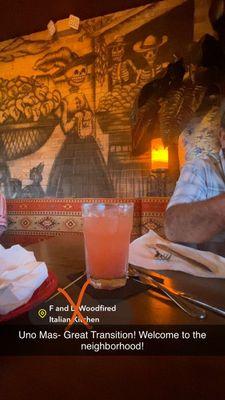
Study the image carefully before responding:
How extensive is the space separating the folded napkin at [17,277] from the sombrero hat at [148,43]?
2.15 metres

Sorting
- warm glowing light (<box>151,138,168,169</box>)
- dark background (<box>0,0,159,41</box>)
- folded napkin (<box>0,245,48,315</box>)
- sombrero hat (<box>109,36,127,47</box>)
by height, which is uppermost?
dark background (<box>0,0,159,41</box>)

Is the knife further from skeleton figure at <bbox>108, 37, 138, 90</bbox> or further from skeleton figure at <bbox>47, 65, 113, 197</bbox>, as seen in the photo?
skeleton figure at <bbox>108, 37, 138, 90</bbox>

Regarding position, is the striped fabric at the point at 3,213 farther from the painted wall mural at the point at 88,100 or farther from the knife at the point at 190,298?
the knife at the point at 190,298

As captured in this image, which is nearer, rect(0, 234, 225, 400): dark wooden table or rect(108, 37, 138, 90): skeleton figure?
rect(0, 234, 225, 400): dark wooden table

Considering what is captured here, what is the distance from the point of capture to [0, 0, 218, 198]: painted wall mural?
2.11 metres

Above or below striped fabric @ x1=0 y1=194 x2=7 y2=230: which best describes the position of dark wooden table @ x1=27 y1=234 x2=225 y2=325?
above

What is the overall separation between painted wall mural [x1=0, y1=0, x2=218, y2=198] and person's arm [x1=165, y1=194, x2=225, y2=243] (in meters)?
1.37

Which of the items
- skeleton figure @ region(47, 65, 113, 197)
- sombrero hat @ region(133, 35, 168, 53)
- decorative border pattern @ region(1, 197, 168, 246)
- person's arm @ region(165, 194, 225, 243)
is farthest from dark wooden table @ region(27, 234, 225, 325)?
sombrero hat @ region(133, 35, 168, 53)

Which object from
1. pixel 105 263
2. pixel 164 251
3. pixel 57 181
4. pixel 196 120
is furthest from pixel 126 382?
pixel 57 181

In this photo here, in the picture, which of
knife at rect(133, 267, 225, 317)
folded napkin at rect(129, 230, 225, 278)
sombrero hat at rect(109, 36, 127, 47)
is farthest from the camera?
sombrero hat at rect(109, 36, 127, 47)

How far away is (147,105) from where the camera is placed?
7.00 ft

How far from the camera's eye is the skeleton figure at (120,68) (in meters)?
2.17

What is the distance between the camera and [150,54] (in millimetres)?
2107

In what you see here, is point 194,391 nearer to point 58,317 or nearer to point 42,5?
point 58,317
